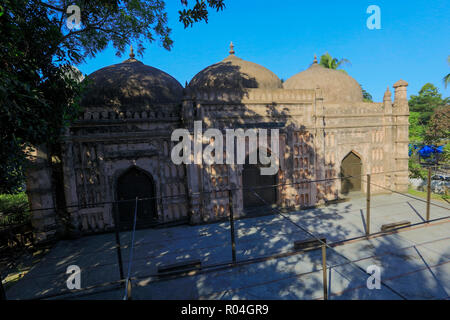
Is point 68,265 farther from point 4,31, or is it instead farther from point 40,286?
point 4,31

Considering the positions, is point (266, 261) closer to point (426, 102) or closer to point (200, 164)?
point (200, 164)

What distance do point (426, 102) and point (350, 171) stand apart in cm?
3991

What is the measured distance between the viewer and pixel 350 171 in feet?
41.1

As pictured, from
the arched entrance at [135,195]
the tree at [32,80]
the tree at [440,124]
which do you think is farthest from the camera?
the tree at [440,124]

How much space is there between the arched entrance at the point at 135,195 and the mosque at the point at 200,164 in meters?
0.04

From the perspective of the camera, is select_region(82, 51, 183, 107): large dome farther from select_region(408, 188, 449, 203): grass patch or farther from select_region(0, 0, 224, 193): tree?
select_region(408, 188, 449, 203): grass patch

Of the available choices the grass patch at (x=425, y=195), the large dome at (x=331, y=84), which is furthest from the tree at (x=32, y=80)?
the grass patch at (x=425, y=195)

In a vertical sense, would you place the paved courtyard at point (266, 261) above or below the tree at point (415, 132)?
below

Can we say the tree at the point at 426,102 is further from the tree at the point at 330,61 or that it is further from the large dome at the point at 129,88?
the large dome at the point at 129,88

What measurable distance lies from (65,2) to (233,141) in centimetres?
783

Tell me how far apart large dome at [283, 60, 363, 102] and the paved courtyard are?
268 inches

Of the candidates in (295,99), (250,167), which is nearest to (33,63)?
(250,167)

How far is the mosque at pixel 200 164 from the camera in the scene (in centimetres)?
906

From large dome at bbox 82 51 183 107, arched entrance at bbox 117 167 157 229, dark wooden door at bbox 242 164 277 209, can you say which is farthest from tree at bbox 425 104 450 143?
arched entrance at bbox 117 167 157 229
